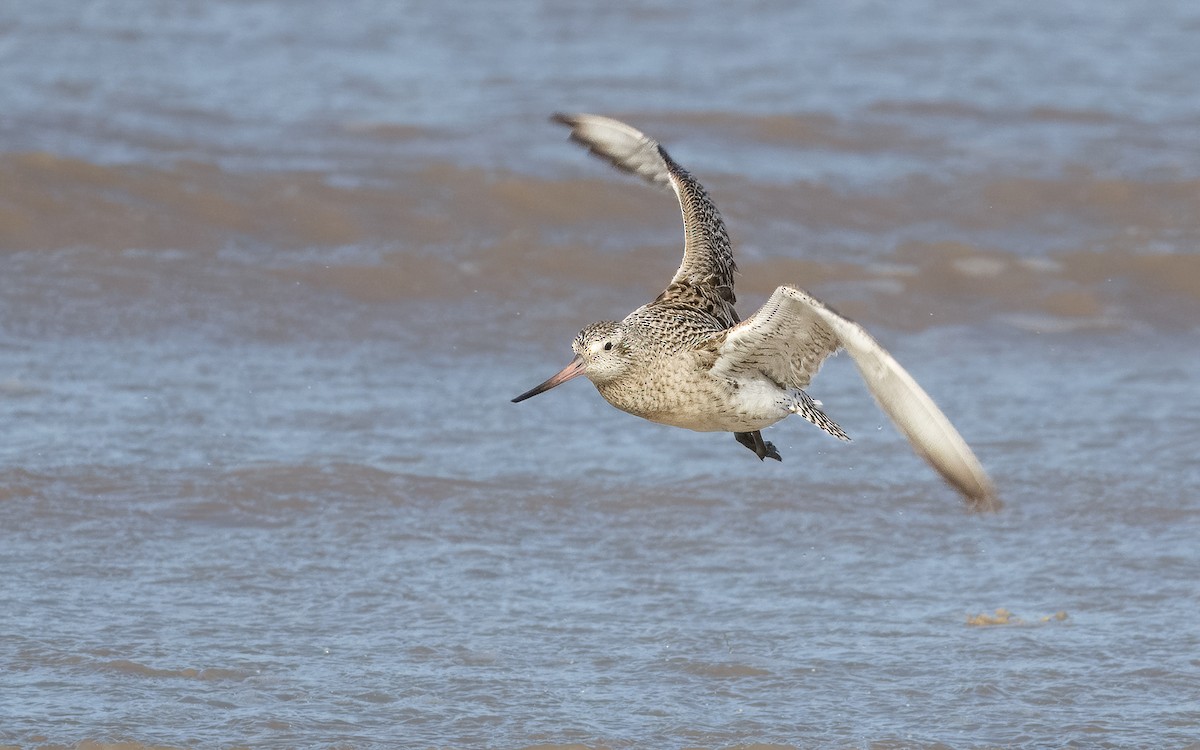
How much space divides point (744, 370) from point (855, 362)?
0.48 meters

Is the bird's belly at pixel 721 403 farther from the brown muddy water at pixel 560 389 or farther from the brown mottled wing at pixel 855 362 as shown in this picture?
the brown muddy water at pixel 560 389

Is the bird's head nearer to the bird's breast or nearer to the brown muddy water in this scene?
the bird's breast

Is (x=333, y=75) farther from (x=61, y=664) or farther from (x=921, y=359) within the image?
(x=61, y=664)

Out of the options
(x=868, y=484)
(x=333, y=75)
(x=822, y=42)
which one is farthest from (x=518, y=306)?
(x=822, y=42)

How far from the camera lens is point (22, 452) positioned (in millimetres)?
6461

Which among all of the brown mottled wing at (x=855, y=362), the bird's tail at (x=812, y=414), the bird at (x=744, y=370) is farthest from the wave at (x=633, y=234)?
the brown mottled wing at (x=855, y=362)

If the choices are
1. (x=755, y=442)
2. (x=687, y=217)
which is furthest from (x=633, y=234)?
(x=755, y=442)

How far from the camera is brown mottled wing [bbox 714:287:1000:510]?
3.99m

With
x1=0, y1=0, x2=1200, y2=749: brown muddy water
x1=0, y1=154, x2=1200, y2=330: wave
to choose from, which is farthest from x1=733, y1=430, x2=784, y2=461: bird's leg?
x1=0, y1=154, x2=1200, y2=330: wave

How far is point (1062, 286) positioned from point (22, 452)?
5590 millimetres

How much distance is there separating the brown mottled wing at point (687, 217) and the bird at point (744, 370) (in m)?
0.01

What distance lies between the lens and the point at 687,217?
18.8 ft

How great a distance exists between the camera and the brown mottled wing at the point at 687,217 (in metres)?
5.47

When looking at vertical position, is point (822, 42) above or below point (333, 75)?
above
